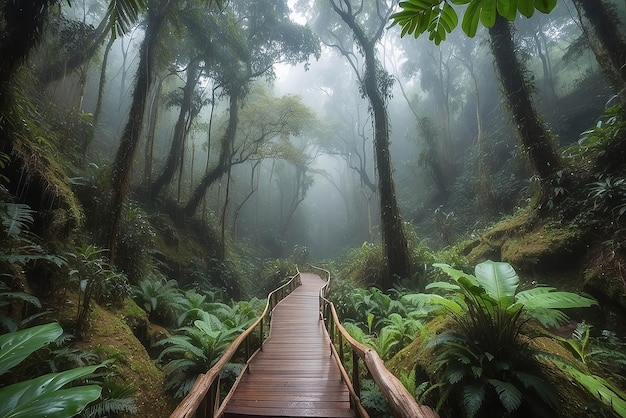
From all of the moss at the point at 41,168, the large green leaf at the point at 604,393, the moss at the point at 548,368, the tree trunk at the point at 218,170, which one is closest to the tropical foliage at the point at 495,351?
the moss at the point at 548,368

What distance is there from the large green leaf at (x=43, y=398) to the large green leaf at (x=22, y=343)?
125mm

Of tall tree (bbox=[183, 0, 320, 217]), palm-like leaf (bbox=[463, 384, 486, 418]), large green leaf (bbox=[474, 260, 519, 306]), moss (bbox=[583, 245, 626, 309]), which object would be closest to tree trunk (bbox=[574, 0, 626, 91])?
moss (bbox=[583, 245, 626, 309])

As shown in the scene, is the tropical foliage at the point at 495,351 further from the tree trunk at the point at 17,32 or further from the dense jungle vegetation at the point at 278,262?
the tree trunk at the point at 17,32

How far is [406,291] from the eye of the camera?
8.09 metres

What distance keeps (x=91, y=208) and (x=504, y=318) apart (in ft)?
28.4

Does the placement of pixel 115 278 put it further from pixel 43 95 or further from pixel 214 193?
pixel 214 193

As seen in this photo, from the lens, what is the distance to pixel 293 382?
375cm

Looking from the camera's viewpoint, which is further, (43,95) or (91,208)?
(43,95)

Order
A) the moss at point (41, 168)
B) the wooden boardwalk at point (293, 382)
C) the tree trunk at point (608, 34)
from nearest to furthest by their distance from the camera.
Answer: the wooden boardwalk at point (293, 382) → the moss at point (41, 168) → the tree trunk at point (608, 34)

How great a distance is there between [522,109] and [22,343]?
8.81 metres

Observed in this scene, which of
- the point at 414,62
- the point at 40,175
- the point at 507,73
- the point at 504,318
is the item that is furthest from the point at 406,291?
the point at 414,62

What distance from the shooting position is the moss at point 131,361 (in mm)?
3677

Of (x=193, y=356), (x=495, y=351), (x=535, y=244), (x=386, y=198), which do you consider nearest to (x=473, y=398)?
(x=495, y=351)

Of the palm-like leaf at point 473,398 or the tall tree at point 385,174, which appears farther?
the tall tree at point 385,174
